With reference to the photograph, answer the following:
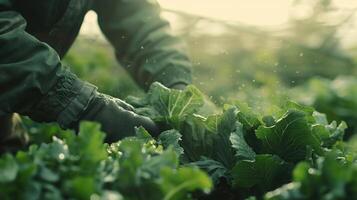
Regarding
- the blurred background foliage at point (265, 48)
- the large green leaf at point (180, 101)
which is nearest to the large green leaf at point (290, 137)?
the large green leaf at point (180, 101)

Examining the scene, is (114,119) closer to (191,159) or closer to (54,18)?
(191,159)

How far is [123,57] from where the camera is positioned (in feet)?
10.7

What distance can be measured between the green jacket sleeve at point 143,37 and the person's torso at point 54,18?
35 cm

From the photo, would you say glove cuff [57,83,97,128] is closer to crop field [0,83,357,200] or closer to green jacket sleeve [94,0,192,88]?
crop field [0,83,357,200]

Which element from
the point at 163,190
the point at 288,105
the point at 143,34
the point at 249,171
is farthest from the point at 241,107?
the point at 143,34

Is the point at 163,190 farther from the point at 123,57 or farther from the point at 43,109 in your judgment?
the point at 123,57

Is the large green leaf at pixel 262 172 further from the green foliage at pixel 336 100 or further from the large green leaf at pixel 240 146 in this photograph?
the green foliage at pixel 336 100

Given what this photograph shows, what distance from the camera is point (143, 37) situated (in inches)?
124

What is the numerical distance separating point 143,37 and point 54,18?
2.18 feet

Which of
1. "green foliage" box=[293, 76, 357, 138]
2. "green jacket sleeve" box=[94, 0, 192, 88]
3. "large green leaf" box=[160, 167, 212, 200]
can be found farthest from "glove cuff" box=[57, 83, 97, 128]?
"green foliage" box=[293, 76, 357, 138]

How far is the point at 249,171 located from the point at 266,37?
7.20 m

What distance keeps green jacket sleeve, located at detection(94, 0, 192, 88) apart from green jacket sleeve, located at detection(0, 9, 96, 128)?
0.78 meters

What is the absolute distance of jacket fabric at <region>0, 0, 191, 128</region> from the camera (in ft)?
7.10

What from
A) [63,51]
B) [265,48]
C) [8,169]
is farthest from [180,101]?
[265,48]
